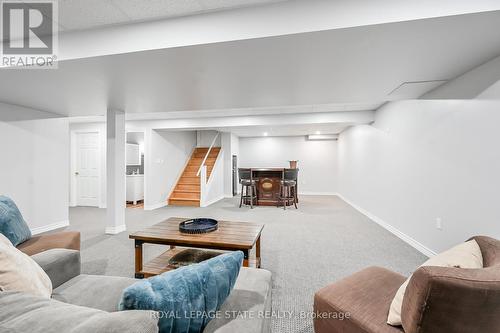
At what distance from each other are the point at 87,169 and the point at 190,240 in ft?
19.7

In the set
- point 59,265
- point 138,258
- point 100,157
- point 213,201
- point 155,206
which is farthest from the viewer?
point 213,201

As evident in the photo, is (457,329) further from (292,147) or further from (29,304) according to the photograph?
(292,147)

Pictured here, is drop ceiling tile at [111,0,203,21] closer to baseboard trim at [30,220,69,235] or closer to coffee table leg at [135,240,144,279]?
coffee table leg at [135,240,144,279]

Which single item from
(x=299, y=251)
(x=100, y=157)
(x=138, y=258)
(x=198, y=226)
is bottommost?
(x=299, y=251)

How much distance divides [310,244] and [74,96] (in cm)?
409

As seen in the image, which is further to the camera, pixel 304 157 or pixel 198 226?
pixel 304 157

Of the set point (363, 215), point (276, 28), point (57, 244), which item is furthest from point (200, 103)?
point (363, 215)

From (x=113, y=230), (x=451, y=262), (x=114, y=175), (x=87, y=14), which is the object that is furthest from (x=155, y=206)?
(x=451, y=262)

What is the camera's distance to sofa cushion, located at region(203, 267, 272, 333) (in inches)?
33.5

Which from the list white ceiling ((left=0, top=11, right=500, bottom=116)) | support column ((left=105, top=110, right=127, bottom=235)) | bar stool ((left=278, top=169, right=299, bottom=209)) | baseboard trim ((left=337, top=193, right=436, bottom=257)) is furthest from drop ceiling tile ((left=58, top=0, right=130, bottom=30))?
bar stool ((left=278, top=169, right=299, bottom=209))

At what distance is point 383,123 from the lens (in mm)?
4469

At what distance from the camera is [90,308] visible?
74cm

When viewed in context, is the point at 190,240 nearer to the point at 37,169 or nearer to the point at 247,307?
the point at 247,307

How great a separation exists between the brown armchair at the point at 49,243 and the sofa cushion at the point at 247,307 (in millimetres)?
1859
